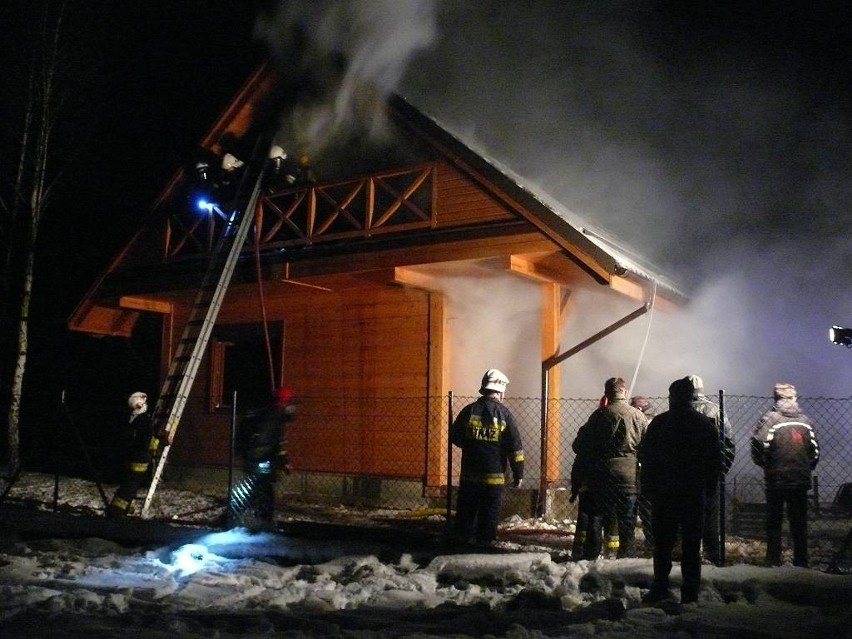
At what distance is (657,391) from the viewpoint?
12477 millimetres

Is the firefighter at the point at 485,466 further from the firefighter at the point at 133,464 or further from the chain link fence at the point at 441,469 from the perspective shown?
the firefighter at the point at 133,464

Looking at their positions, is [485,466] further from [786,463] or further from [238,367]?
[238,367]

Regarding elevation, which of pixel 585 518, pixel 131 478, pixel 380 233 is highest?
pixel 380 233

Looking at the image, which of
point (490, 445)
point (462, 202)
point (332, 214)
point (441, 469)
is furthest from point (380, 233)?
point (490, 445)

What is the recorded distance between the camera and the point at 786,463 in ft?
22.7

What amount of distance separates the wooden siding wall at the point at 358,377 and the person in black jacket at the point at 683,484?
5540mm

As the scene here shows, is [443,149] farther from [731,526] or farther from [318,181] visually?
[731,526]

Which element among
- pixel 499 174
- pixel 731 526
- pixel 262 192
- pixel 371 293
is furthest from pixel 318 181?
pixel 731 526

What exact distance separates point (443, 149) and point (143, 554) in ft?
18.7

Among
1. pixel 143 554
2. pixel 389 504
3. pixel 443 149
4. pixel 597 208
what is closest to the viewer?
pixel 143 554

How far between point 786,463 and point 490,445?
8.42ft

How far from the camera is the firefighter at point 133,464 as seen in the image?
29.0 ft

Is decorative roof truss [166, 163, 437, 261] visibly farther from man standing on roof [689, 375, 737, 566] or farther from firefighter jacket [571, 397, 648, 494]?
man standing on roof [689, 375, 737, 566]

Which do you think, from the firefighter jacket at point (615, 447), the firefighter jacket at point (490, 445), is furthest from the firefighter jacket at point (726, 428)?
the firefighter jacket at point (490, 445)
